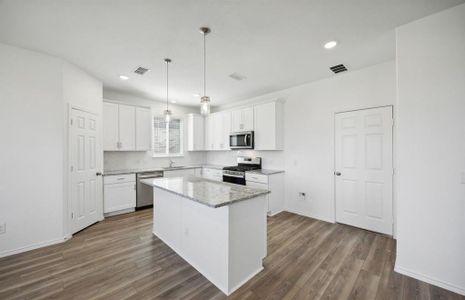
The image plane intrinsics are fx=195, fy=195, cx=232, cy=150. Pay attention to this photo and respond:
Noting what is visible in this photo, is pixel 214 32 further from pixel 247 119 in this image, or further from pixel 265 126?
pixel 247 119

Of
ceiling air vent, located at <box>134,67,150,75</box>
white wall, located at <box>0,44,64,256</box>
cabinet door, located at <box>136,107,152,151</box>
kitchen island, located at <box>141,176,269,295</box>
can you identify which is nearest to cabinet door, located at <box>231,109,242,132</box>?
cabinet door, located at <box>136,107,152,151</box>

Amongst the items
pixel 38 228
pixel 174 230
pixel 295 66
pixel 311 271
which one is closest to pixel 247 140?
pixel 295 66

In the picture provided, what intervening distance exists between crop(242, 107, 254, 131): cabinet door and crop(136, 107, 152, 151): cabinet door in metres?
2.37

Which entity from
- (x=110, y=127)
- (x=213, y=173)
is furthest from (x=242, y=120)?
(x=110, y=127)

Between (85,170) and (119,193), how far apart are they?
93cm

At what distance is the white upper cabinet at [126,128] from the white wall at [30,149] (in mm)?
1317

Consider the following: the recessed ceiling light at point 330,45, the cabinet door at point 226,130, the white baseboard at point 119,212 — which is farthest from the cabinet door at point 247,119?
the white baseboard at point 119,212

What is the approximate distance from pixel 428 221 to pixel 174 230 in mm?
2944

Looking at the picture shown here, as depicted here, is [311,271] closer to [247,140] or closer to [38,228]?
[247,140]

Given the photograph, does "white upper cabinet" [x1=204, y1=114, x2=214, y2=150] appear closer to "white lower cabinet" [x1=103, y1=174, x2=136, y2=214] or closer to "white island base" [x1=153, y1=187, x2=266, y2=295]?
"white lower cabinet" [x1=103, y1=174, x2=136, y2=214]

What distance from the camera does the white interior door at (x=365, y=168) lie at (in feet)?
10.3

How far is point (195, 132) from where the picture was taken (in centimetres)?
594

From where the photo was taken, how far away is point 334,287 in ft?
6.48

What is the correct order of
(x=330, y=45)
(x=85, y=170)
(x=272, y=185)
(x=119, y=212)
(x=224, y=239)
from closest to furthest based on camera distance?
(x=224, y=239), (x=330, y=45), (x=85, y=170), (x=272, y=185), (x=119, y=212)
